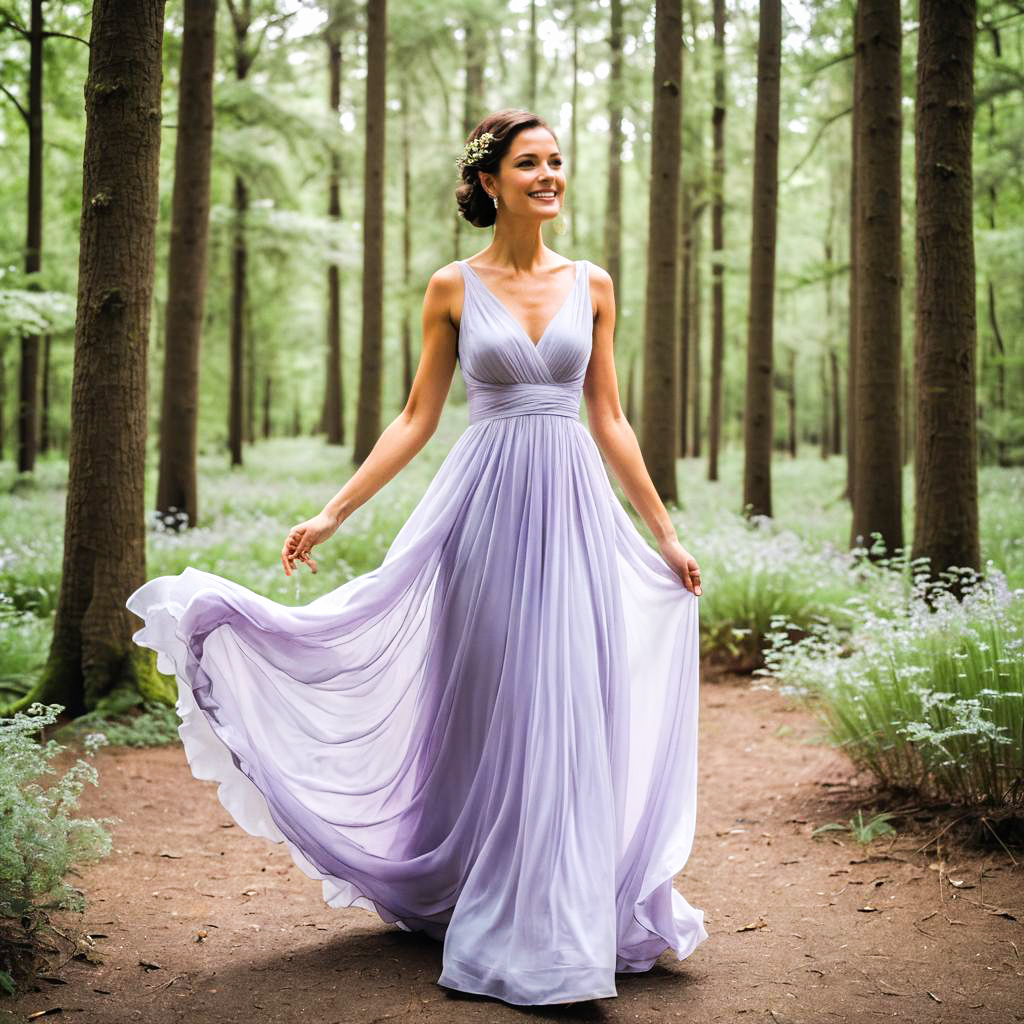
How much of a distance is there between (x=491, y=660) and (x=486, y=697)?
0.43ft

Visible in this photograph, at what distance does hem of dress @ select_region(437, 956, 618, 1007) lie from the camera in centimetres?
305

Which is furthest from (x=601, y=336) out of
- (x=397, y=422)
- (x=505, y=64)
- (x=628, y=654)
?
(x=505, y=64)

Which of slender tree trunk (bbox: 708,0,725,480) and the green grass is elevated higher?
slender tree trunk (bbox: 708,0,725,480)

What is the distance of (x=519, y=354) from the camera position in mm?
3582

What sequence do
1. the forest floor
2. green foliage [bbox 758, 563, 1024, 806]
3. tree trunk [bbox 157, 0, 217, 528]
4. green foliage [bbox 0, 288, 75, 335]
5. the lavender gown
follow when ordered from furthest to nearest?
tree trunk [bbox 157, 0, 217, 528], green foliage [bbox 0, 288, 75, 335], green foliage [bbox 758, 563, 1024, 806], the lavender gown, the forest floor

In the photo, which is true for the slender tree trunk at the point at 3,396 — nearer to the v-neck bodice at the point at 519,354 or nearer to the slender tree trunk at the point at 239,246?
the slender tree trunk at the point at 239,246

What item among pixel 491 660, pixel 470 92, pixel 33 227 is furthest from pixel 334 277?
pixel 491 660

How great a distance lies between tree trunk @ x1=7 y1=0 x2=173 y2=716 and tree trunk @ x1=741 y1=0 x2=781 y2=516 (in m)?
8.99

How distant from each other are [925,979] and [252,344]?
26154 mm

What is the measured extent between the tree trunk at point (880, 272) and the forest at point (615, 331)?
1.3 inches

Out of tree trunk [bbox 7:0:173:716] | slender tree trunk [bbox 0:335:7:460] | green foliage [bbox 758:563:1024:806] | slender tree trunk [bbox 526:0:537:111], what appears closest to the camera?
green foliage [bbox 758:563:1024:806]

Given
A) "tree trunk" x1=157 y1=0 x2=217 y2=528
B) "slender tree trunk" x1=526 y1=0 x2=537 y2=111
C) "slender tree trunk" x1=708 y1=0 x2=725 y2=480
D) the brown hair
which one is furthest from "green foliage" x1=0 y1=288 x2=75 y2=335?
"slender tree trunk" x1=526 y1=0 x2=537 y2=111

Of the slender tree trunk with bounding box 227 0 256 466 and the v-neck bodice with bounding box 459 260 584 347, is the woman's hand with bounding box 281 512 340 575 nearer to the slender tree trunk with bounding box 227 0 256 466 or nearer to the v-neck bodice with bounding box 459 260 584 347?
the v-neck bodice with bounding box 459 260 584 347

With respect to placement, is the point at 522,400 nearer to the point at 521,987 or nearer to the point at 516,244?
the point at 516,244
